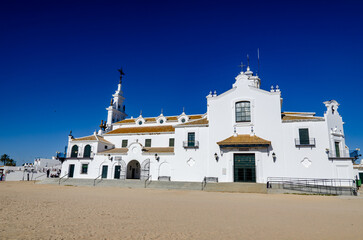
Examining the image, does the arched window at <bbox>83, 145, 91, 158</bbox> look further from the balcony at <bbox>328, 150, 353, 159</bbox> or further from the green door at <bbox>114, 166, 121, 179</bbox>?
the balcony at <bbox>328, 150, 353, 159</bbox>

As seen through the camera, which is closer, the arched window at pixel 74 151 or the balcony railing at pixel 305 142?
the balcony railing at pixel 305 142

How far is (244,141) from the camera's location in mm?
24484

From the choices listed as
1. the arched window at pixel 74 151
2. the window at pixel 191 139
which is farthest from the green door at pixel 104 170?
the window at pixel 191 139

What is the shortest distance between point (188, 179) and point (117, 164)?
10.4m

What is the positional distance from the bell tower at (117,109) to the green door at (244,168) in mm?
24650

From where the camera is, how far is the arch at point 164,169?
28466 mm

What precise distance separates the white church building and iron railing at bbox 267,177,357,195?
472mm

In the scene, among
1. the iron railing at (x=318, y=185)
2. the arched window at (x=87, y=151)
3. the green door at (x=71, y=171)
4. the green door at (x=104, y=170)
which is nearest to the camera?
the iron railing at (x=318, y=185)

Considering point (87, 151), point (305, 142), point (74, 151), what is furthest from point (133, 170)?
point (305, 142)

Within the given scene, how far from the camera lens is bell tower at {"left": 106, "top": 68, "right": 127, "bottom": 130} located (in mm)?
42194

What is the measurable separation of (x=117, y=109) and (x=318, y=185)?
35.5 metres

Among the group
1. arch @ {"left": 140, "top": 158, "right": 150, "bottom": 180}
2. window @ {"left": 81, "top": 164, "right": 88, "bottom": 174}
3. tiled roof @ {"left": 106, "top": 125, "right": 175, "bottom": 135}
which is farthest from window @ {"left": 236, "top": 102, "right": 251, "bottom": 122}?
window @ {"left": 81, "top": 164, "right": 88, "bottom": 174}

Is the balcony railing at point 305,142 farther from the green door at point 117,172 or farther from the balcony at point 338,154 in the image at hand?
the green door at point 117,172

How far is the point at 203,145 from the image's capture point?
27250mm
